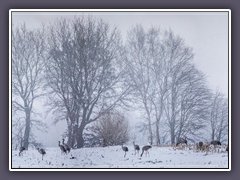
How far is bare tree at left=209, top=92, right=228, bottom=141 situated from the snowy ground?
0.58 ft

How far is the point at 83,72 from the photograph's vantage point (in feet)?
12.1

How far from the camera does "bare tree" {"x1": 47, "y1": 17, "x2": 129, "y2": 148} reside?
366 cm

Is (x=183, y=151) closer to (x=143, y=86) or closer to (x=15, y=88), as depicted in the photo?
(x=143, y=86)

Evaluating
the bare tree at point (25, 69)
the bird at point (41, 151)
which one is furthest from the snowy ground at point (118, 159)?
the bare tree at point (25, 69)

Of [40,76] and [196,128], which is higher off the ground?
[40,76]

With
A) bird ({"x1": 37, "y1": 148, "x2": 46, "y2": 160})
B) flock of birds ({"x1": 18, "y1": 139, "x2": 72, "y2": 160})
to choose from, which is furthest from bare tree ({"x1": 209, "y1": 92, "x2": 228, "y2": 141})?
bird ({"x1": 37, "y1": 148, "x2": 46, "y2": 160})

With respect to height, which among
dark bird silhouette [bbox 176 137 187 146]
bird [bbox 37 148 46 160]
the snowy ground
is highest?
dark bird silhouette [bbox 176 137 187 146]

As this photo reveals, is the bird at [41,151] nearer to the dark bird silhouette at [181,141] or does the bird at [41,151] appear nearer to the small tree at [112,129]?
the small tree at [112,129]

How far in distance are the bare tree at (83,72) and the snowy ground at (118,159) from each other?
14cm

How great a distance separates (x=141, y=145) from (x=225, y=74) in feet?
3.21

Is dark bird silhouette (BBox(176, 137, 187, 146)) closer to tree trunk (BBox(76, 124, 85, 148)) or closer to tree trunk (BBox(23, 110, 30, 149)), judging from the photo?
tree trunk (BBox(76, 124, 85, 148))

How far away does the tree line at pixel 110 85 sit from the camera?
3.63m
